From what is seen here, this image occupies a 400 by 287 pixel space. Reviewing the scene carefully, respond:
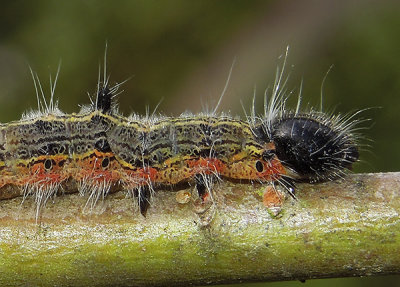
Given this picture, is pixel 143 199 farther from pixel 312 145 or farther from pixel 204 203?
pixel 312 145

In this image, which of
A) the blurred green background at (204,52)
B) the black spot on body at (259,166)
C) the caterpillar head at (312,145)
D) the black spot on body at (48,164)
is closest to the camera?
the caterpillar head at (312,145)

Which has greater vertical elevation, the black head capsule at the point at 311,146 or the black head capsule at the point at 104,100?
the black head capsule at the point at 104,100

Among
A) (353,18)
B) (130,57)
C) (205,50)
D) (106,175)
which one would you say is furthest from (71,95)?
(106,175)

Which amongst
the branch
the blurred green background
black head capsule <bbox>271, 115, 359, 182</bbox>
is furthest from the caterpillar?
the blurred green background

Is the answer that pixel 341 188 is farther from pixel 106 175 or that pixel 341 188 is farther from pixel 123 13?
pixel 123 13

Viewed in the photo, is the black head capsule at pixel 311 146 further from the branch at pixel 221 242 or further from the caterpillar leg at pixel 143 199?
the caterpillar leg at pixel 143 199

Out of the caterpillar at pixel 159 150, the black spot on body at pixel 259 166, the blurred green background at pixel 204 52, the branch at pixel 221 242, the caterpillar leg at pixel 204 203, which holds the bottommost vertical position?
the branch at pixel 221 242

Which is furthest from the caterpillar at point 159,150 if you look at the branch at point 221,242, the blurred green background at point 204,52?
the blurred green background at point 204,52

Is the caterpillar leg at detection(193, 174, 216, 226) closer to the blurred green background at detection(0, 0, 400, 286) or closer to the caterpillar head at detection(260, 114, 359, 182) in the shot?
the caterpillar head at detection(260, 114, 359, 182)
